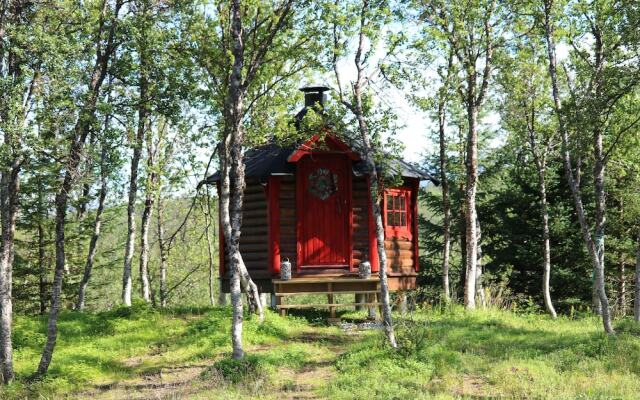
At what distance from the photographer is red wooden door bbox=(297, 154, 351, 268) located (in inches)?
763

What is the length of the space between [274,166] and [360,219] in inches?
120

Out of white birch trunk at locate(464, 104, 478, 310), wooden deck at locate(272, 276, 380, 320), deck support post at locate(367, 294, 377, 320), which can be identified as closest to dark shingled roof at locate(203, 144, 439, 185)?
white birch trunk at locate(464, 104, 478, 310)

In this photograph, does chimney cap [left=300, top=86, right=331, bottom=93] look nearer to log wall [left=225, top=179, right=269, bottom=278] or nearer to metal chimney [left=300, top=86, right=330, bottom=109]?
metal chimney [left=300, top=86, right=330, bottom=109]

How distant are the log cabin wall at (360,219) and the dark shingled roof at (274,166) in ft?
2.27

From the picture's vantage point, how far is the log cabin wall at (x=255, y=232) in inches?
776

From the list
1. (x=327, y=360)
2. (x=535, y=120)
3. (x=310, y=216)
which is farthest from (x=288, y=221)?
(x=535, y=120)

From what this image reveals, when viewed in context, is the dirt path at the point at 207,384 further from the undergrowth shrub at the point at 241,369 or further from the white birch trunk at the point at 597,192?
the white birch trunk at the point at 597,192

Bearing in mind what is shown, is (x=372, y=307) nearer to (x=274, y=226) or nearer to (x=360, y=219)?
(x=360, y=219)

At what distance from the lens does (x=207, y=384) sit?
38.8ft

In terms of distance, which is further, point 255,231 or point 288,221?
point 255,231

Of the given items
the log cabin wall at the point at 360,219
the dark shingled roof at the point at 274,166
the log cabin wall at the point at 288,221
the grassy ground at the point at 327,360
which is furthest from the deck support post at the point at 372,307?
the dark shingled roof at the point at 274,166

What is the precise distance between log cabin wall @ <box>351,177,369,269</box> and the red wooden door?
32 cm

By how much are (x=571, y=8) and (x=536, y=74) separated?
25.6 ft

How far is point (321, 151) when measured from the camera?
62.8ft
